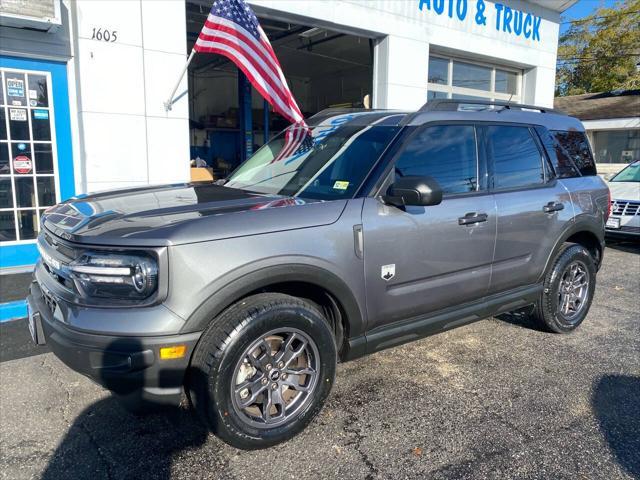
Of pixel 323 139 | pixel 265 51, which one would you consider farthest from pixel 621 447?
pixel 265 51

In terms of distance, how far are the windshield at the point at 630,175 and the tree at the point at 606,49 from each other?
26031 mm

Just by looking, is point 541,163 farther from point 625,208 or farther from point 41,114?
point 41,114

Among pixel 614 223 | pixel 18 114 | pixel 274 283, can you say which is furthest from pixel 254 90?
pixel 274 283

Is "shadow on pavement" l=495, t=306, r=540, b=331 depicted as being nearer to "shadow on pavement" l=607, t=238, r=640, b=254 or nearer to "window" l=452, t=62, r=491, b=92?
"shadow on pavement" l=607, t=238, r=640, b=254

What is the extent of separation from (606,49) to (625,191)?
2895 centimetres

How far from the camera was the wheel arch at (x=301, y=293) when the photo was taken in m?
2.42

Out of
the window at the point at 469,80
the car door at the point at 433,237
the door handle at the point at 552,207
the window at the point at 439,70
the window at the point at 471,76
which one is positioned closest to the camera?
the car door at the point at 433,237

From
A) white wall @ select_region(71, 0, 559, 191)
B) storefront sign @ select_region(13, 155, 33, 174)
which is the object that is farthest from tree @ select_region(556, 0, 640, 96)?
storefront sign @ select_region(13, 155, 33, 174)

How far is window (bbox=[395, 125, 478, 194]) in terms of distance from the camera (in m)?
3.29

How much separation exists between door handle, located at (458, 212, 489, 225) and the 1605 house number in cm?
499

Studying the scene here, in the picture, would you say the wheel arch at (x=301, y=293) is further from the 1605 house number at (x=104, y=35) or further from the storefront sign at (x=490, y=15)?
the storefront sign at (x=490, y=15)

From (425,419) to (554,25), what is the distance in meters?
11.9

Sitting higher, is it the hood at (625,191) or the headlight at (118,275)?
the hood at (625,191)

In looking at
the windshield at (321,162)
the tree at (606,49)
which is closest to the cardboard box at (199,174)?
the windshield at (321,162)
